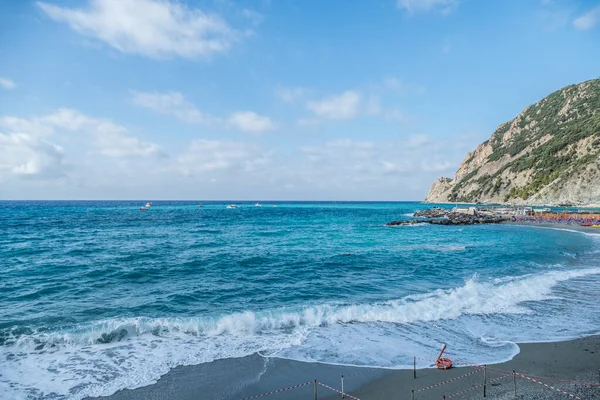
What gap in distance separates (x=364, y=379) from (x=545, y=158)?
5781 inches

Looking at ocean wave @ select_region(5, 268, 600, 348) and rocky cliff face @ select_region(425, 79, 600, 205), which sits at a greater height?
rocky cliff face @ select_region(425, 79, 600, 205)

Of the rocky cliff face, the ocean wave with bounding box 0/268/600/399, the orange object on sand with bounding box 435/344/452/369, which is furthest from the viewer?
the rocky cliff face

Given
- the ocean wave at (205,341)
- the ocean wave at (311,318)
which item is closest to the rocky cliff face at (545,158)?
the ocean wave at (311,318)

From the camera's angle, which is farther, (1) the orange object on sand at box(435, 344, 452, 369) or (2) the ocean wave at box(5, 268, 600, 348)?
(2) the ocean wave at box(5, 268, 600, 348)

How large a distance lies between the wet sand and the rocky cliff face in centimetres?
11565

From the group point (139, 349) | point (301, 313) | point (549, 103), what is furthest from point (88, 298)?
point (549, 103)

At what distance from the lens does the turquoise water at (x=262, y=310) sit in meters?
11.5

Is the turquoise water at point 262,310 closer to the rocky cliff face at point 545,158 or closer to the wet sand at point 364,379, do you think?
the wet sand at point 364,379

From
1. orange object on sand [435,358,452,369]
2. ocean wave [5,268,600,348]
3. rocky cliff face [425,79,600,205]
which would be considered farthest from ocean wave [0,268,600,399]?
rocky cliff face [425,79,600,205]

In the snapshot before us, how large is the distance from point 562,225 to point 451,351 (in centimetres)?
6518

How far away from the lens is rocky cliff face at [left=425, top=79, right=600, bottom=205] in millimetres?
104562

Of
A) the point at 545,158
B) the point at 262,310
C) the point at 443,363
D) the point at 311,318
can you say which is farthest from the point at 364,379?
the point at 545,158

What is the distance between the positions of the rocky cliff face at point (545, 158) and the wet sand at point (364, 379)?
379ft

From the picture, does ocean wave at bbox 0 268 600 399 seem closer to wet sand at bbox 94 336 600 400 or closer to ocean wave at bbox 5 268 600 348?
ocean wave at bbox 5 268 600 348
